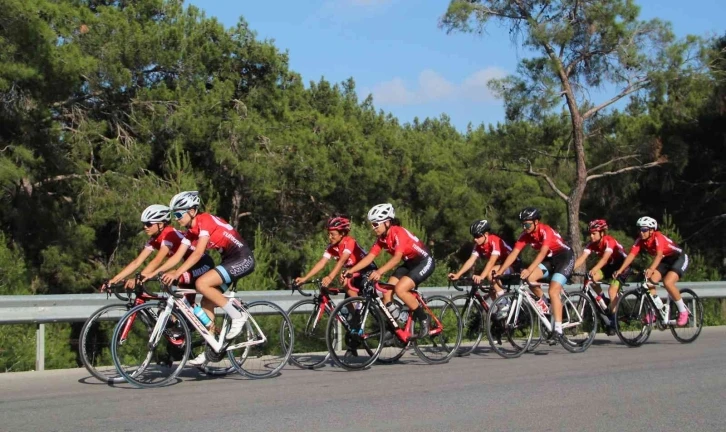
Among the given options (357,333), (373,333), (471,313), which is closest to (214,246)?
(357,333)

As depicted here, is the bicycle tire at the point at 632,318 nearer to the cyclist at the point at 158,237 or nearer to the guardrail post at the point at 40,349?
the cyclist at the point at 158,237

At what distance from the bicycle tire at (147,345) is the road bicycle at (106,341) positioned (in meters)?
0.14

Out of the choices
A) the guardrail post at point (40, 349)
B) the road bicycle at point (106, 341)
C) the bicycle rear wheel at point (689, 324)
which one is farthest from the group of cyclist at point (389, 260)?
the guardrail post at point (40, 349)

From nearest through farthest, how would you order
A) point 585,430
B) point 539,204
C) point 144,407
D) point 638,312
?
1. point 585,430
2. point 144,407
3. point 638,312
4. point 539,204

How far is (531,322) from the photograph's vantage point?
41.3ft

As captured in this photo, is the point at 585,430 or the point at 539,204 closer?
the point at 585,430

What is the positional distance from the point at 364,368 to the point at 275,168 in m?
23.7

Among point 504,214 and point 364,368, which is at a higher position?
point 504,214

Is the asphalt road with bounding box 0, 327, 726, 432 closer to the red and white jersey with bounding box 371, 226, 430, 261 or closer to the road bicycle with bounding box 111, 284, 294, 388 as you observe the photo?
the road bicycle with bounding box 111, 284, 294, 388

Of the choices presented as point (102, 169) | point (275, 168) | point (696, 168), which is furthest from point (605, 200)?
point (102, 169)

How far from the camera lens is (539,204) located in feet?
148

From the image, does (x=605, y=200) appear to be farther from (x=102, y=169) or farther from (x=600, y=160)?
(x=102, y=169)

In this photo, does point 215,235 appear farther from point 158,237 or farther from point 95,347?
point 95,347

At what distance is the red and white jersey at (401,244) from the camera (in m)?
11.3
